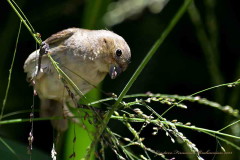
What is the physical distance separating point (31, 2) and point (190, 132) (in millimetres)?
1761

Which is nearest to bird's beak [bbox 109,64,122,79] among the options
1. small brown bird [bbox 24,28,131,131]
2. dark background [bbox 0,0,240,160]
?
small brown bird [bbox 24,28,131,131]

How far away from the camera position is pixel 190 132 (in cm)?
398

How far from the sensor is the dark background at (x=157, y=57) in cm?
402

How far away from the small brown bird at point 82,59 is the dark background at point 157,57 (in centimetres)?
108

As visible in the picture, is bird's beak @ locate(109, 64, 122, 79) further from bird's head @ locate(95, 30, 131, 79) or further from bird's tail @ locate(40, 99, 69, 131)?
bird's tail @ locate(40, 99, 69, 131)

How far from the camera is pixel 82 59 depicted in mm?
2770

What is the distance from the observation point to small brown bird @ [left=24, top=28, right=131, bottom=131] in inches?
108

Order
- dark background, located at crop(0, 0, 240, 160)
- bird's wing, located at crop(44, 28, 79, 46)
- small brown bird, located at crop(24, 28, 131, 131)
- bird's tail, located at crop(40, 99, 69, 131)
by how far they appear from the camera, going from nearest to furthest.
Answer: small brown bird, located at crop(24, 28, 131, 131), bird's wing, located at crop(44, 28, 79, 46), bird's tail, located at crop(40, 99, 69, 131), dark background, located at crop(0, 0, 240, 160)

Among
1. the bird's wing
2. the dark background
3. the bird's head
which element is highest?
the bird's wing

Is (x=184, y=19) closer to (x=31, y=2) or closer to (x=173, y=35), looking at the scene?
(x=173, y=35)

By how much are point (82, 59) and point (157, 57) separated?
1.50 meters

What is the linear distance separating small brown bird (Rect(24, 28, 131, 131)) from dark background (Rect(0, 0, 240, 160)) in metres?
1.08

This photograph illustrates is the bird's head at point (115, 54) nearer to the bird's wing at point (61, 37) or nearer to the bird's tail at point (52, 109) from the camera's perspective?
the bird's wing at point (61, 37)

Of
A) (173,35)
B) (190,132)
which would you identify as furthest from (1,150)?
(173,35)
